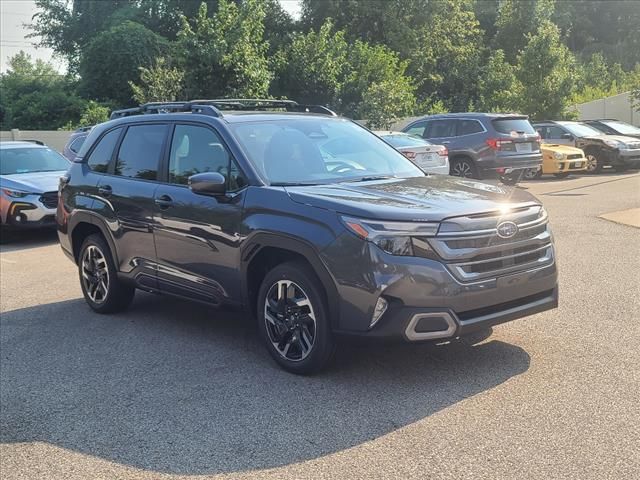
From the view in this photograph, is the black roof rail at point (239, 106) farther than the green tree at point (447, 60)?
No

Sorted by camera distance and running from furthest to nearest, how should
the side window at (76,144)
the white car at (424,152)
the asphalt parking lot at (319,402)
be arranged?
the side window at (76,144), the white car at (424,152), the asphalt parking lot at (319,402)

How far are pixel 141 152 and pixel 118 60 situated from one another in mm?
30113

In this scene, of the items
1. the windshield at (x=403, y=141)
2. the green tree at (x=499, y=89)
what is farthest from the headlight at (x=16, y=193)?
the green tree at (x=499, y=89)

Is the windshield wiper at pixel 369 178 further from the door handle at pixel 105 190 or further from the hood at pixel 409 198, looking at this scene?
the door handle at pixel 105 190

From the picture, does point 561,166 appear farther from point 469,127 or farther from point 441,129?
point 441,129

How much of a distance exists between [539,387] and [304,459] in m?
1.68

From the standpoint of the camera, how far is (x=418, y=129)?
1833 cm

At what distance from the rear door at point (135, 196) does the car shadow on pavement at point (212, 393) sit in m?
0.67

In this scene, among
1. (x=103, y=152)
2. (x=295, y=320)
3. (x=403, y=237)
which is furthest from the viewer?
(x=103, y=152)

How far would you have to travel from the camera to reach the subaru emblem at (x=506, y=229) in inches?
186

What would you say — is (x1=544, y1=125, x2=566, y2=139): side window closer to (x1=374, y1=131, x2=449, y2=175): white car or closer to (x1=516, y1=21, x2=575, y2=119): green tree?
(x1=516, y1=21, x2=575, y2=119): green tree

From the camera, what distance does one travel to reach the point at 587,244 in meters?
9.56

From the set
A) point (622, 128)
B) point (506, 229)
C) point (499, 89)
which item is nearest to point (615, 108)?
point (499, 89)

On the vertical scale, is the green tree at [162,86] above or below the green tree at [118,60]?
below
